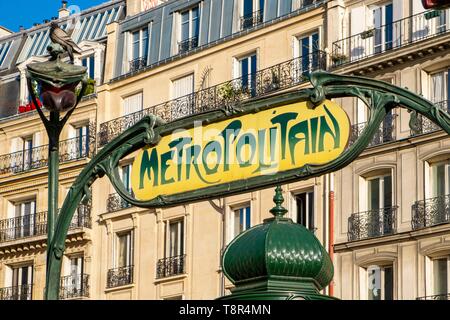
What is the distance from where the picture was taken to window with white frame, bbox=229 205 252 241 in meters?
44.0

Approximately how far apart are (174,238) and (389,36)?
10.7 meters

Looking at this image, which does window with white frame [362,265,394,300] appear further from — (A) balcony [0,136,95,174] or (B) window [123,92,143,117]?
(A) balcony [0,136,95,174]

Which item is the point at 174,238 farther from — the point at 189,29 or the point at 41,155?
the point at 41,155

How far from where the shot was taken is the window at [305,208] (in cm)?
4209

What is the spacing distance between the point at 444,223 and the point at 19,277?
19.9 m

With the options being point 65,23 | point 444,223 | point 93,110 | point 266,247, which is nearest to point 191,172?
point 266,247

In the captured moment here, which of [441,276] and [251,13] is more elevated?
[251,13]

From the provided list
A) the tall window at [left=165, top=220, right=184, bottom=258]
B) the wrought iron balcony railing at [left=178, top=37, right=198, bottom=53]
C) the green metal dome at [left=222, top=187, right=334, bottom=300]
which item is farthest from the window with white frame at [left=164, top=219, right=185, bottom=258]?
the green metal dome at [left=222, top=187, right=334, bottom=300]

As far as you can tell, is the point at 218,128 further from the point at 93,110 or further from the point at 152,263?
the point at 93,110

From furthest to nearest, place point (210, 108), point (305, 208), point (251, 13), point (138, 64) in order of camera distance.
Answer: point (138, 64) < point (251, 13) < point (305, 208) < point (210, 108)

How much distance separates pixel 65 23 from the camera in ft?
185

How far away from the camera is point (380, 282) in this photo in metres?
39.6

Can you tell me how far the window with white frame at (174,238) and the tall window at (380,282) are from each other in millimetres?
8252

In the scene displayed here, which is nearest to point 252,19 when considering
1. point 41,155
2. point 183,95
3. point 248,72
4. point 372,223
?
point 248,72
